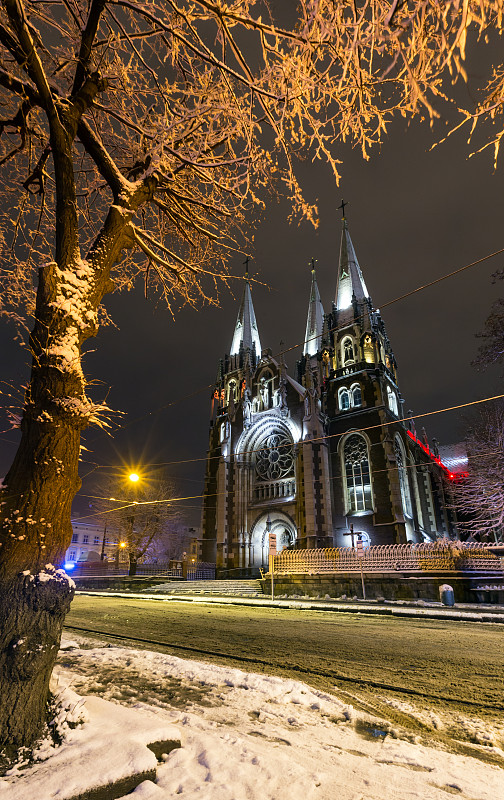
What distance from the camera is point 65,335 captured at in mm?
3002

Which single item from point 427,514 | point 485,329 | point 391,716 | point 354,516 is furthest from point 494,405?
point 391,716

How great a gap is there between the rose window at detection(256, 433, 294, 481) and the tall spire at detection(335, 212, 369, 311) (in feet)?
45.8

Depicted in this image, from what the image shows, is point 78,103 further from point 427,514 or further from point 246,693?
point 427,514

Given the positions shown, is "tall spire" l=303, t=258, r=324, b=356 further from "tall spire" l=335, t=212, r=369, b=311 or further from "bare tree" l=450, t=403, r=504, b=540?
"bare tree" l=450, t=403, r=504, b=540

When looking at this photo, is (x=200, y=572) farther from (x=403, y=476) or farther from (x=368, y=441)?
(x=403, y=476)

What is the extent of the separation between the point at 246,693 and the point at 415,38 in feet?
17.6

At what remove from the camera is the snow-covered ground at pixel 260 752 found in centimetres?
192

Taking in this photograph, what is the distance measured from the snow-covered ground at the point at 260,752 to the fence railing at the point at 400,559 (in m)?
13.6

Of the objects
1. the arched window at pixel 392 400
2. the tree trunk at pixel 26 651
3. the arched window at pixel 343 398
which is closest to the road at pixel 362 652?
the tree trunk at pixel 26 651

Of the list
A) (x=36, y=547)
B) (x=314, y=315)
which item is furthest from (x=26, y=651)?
(x=314, y=315)

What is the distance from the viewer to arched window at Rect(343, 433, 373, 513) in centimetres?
2769

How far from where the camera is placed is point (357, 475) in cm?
2841

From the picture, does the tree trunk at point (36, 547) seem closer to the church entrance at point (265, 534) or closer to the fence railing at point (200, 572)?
the fence railing at point (200, 572)

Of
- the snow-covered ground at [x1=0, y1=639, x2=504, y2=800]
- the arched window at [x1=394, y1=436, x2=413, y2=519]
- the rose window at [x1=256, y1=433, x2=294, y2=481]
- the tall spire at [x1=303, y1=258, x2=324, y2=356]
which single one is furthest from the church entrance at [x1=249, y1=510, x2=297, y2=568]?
the snow-covered ground at [x1=0, y1=639, x2=504, y2=800]
